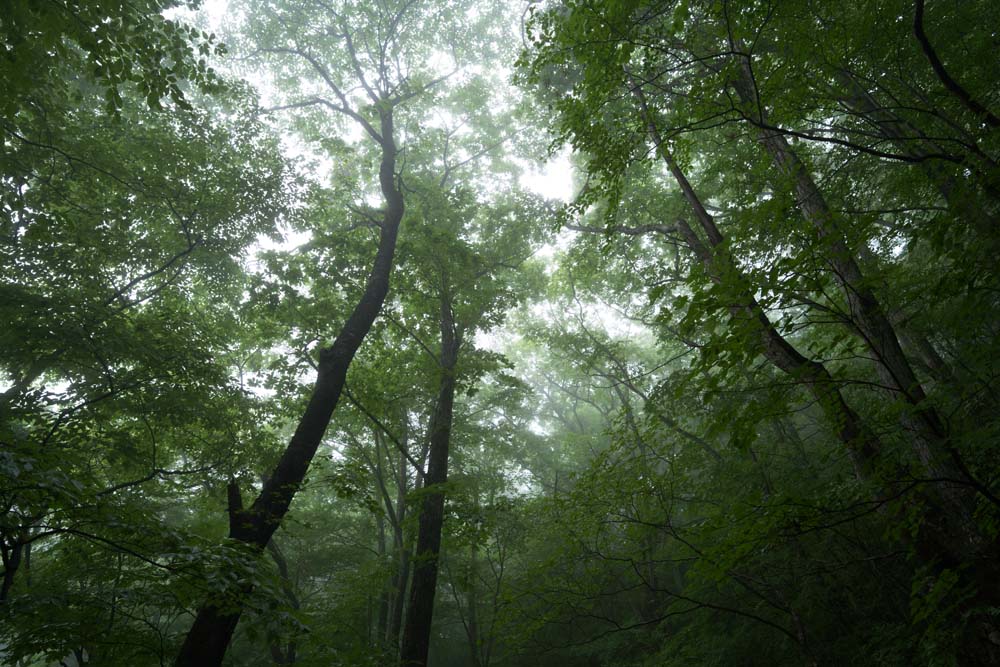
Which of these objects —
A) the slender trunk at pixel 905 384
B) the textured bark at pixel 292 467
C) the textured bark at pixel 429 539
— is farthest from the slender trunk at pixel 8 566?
the slender trunk at pixel 905 384

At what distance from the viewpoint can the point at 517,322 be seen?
47.4ft

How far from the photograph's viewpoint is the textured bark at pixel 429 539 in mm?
5934

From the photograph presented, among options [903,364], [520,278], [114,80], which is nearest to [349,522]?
[520,278]

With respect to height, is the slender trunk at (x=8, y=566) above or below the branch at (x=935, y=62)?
below

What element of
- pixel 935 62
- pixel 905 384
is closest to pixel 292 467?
pixel 905 384

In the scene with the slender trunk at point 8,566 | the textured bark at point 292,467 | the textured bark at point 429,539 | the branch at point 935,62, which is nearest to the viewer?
the branch at point 935,62

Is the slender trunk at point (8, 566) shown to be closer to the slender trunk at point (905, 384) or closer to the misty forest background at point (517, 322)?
the misty forest background at point (517, 322)

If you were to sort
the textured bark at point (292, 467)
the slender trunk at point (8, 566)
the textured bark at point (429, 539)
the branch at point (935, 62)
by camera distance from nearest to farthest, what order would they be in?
the branch at point (935, 62) → the slender trunk at point (8, 566) → the textured bark at point (292, 467) → the textured bark at point (429, 539)

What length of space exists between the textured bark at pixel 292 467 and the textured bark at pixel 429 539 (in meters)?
1.40

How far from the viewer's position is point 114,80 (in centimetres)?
352

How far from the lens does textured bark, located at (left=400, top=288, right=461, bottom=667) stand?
5934mm

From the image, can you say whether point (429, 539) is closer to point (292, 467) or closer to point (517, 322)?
point (292, 467)

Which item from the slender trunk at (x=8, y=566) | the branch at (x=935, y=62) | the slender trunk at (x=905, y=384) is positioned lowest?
the slender trunk at (x=8, y=566)

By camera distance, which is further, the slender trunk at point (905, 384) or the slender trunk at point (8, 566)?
the slender trunk at point (8, 566)
